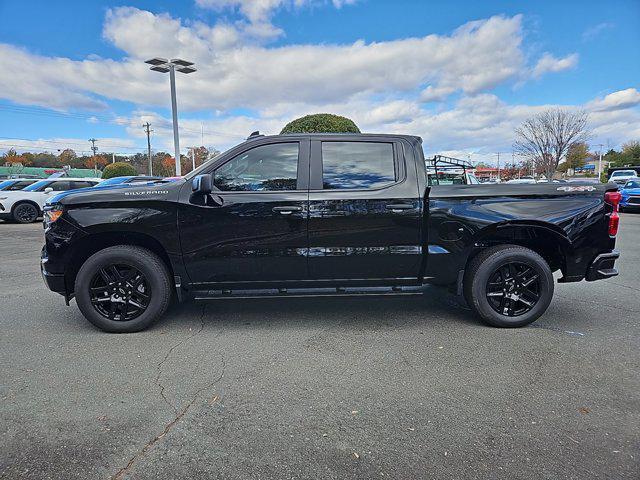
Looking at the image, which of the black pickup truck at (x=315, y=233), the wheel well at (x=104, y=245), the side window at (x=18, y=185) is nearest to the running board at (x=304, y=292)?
the black pickup truck at (x=315, y=233)

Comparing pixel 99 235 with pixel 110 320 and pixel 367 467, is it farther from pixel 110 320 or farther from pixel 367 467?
pixel 367 467

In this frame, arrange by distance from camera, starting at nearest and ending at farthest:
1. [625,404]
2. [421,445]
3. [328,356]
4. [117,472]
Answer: [117,472] → [421,445] → [625,404] → [328,356]

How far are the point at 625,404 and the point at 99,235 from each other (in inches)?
179

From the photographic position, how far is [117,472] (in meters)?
2.26

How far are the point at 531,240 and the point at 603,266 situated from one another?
711mm

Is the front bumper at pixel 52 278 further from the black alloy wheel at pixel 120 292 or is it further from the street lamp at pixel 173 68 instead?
the street lamp at pixel 173 68

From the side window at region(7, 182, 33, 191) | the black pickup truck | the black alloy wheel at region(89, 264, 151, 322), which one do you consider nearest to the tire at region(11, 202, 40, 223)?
the side window at region(7, 182, 33, 191)

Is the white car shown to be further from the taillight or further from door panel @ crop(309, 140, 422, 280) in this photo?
the taillight

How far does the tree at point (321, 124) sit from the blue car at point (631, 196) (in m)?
13.2

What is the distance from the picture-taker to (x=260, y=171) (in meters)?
4.17

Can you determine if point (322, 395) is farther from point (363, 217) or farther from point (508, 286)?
point (508, 286)

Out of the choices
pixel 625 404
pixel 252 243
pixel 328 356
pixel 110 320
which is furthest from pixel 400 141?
pixel 110 320

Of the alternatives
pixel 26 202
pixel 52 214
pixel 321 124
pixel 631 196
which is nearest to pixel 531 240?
pixel 52 214

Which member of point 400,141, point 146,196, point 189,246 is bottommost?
point 189,246
